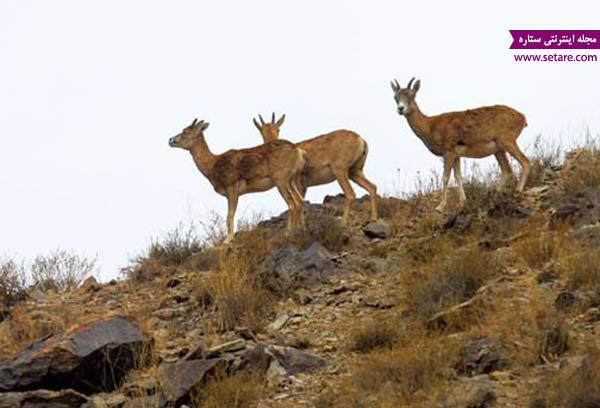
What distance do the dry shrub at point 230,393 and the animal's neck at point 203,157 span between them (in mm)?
8675

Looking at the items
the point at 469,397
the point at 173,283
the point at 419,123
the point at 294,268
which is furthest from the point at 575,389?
the point at 419,123

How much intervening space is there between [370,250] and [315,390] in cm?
497

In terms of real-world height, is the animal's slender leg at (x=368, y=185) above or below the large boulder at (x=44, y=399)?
above

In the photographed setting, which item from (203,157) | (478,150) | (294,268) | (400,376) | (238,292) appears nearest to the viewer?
(400,376)

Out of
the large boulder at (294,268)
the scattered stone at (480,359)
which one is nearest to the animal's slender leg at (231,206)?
the large boulder at (294,268)

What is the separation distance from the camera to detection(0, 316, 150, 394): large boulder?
12984 millimetres

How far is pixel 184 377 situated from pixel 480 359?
3072mm

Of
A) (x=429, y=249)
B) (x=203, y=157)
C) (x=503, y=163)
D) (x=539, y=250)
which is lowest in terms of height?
(x=539, y=250)

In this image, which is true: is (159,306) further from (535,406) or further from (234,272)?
(535,406)

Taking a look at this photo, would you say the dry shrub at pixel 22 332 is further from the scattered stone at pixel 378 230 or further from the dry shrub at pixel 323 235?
the scattered stone at pixel 378 230

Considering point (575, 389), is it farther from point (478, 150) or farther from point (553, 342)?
point (478, 150)

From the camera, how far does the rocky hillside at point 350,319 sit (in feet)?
38.7

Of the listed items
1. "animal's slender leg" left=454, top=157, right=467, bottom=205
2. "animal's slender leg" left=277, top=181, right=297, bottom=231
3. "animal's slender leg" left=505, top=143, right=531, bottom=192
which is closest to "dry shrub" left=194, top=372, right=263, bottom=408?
"animal's slender leg" left=277, top=181, right=297, bottom=231

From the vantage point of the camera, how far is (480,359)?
11930 millimetres
